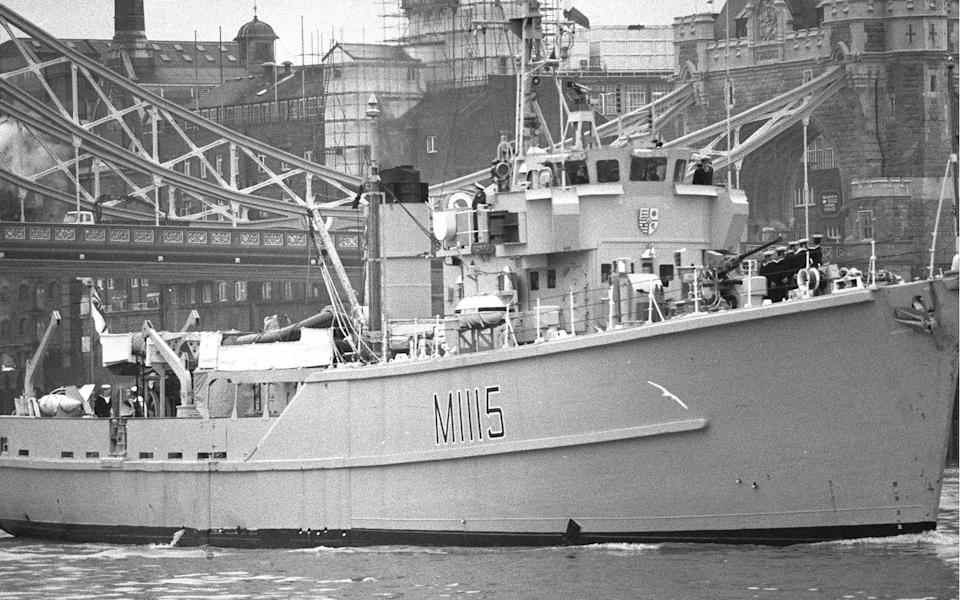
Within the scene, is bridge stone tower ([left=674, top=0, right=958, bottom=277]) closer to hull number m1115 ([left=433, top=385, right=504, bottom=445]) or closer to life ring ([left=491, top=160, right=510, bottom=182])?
life ring ([left=491, top=160, right=510, bottom=182])

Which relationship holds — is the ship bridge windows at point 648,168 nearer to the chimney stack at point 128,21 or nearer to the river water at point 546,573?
the river water at point 546,573

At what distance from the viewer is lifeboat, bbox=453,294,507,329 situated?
109ft

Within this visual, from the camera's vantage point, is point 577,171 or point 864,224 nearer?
point 577,171

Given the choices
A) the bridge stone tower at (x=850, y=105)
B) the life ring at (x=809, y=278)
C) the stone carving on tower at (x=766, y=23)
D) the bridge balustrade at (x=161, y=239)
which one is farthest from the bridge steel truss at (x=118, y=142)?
the life ring at (x=809, y=278)

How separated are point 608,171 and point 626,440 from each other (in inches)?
179

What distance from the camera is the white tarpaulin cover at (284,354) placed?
35.8 meters

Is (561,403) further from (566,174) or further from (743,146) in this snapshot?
(743,146)

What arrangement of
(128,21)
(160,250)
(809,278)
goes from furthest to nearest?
(128,21) → (160,250) → (809,278)

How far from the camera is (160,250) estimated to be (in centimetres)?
8269

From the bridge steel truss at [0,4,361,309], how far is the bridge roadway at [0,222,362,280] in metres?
1.31

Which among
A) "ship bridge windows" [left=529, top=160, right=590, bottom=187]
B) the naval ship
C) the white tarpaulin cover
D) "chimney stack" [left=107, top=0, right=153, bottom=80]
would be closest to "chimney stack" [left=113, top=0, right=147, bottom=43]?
"chimney stack" [left=107, top=0, right=153, bottom=80]

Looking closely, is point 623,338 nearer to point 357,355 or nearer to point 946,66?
point 357,355

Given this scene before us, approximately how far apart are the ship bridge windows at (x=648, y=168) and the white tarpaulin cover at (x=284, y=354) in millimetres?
5111

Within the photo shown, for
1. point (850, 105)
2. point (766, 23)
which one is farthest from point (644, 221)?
point (766, 23)
